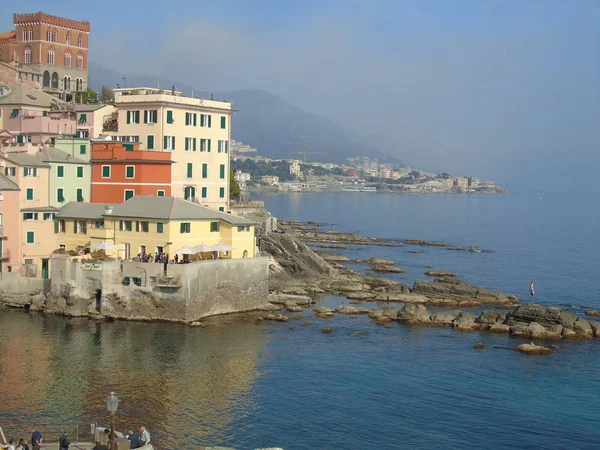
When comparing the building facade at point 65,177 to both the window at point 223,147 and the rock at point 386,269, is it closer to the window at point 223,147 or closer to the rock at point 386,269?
the window at point 223,147

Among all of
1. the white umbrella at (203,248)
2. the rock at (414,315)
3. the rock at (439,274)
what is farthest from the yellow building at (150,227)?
the rock at (439,274)

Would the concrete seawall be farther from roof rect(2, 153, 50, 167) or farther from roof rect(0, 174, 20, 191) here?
roof rect(2, 153, 50, 167)

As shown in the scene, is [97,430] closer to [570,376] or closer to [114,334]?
[114,334]

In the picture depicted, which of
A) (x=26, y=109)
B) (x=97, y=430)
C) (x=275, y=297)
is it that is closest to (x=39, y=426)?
(x=97, y=430)

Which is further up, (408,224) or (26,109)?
(26,109)

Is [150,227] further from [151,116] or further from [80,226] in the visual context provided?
[151,116]

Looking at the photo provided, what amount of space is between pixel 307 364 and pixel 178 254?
48.8 ft

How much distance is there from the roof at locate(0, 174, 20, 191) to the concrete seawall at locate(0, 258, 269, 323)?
6.64m

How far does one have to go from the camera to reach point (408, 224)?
190 m

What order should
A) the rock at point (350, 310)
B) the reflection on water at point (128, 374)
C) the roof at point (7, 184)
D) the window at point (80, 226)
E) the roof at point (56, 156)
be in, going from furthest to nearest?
the roof at point (56, 156) < the rock at point (350, 310) < the window at point (80, 226) < the roof at point (7, 184) < the reflection on water at point (128, 374)

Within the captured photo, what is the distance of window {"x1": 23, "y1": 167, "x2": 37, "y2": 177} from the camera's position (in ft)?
204

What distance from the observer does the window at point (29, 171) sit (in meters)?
62.1

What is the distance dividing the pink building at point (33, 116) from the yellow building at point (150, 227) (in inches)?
412

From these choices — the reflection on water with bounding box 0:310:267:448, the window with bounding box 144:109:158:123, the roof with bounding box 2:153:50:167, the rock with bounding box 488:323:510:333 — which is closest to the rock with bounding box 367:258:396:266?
the rock with bounding box 488:323:510:333
